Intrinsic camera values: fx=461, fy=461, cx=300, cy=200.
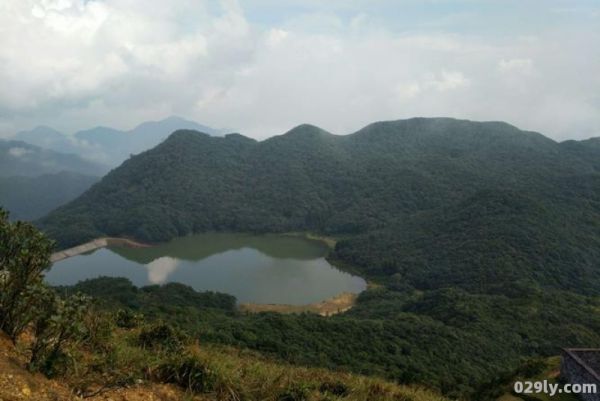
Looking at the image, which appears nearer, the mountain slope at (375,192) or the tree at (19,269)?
the tree at (19,269)

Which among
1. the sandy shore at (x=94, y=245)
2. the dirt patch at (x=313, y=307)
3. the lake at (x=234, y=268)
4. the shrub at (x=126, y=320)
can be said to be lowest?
the dirt patch at (x=313, y=307)

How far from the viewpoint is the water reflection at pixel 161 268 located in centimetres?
7050

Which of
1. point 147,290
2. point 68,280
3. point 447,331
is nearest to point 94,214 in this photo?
point 68,280

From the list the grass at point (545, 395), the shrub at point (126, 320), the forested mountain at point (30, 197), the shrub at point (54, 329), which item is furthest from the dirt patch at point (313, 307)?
the forested mountain at point (30, 197)

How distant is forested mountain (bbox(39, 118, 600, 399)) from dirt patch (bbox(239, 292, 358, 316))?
2874mm

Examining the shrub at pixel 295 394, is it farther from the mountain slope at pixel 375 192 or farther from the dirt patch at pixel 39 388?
the mountain slope at pixel 375 192

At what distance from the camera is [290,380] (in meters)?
5.76

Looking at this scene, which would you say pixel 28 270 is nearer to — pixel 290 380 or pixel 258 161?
pixel 290 380

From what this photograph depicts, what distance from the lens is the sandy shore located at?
84938mm

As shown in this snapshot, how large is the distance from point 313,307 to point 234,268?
24417 mm

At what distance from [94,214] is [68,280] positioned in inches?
1766

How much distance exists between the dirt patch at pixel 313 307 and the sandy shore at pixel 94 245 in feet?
152

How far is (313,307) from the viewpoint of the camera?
182ft

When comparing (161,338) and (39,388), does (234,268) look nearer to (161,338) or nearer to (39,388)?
(161,338)
